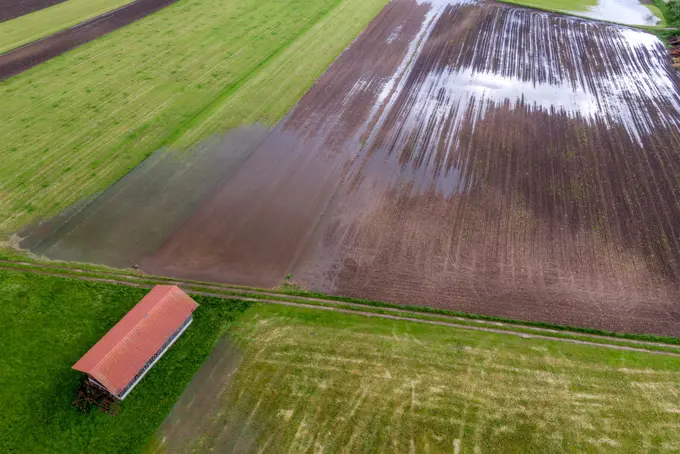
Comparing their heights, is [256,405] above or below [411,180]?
below

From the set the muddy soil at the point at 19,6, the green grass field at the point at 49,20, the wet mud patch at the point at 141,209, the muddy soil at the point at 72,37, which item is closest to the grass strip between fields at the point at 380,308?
the wet mud patch at the point at 141,209

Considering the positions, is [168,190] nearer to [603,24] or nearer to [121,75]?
[121,75]

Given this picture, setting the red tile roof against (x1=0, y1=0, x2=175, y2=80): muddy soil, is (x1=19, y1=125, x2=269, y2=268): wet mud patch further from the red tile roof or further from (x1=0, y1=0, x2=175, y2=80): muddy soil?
(x1=0, y1=0, x2=175, y2=80): muddy soil

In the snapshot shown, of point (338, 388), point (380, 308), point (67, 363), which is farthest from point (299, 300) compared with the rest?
point (67, 363)

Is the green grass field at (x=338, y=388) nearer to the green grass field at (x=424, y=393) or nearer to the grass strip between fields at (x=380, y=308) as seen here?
the green grass field at (x=424, y=393)

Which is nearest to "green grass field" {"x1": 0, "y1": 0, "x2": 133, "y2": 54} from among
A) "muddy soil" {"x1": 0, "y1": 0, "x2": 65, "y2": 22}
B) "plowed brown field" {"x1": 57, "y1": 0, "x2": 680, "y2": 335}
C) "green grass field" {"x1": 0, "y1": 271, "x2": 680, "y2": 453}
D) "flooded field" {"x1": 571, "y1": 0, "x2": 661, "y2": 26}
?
"muddy soil" {"x1": 0, "y1": 0, "x2": 65, "y2": 22}

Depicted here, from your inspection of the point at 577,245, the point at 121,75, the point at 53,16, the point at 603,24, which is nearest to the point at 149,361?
the point at 577,245
